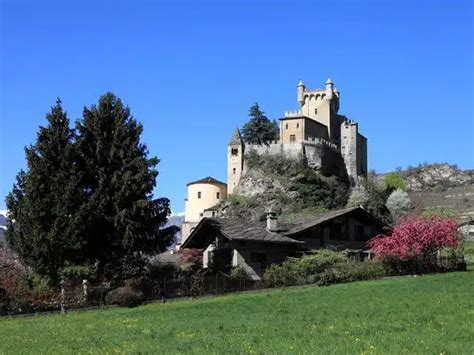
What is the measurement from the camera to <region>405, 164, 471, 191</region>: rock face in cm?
14238

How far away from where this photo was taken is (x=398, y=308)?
20.5 meters

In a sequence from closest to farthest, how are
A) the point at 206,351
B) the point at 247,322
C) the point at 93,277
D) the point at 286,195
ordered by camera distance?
the point at 206,351 → the point at 247,322 → the point at 93,277 → the point at 286,195

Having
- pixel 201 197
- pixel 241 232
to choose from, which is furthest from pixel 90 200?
pixel 201 197

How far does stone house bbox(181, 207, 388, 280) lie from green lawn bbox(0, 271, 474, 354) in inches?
674

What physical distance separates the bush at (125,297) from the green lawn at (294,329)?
529cm

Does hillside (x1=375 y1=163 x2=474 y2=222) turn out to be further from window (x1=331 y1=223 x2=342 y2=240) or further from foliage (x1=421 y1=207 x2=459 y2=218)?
window (x1=331 y1=223 x2=342 y2=240)

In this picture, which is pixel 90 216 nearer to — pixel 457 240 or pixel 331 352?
pixel 457 240

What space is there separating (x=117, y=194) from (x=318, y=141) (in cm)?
7660

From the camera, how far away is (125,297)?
3319 centimetres

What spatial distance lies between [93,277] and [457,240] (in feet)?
75.9

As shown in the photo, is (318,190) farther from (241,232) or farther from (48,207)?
(48,207)

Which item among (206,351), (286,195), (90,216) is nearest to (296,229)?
(90,216)

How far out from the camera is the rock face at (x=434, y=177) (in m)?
142

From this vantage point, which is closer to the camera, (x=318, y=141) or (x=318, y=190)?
(x=318, y=190)
